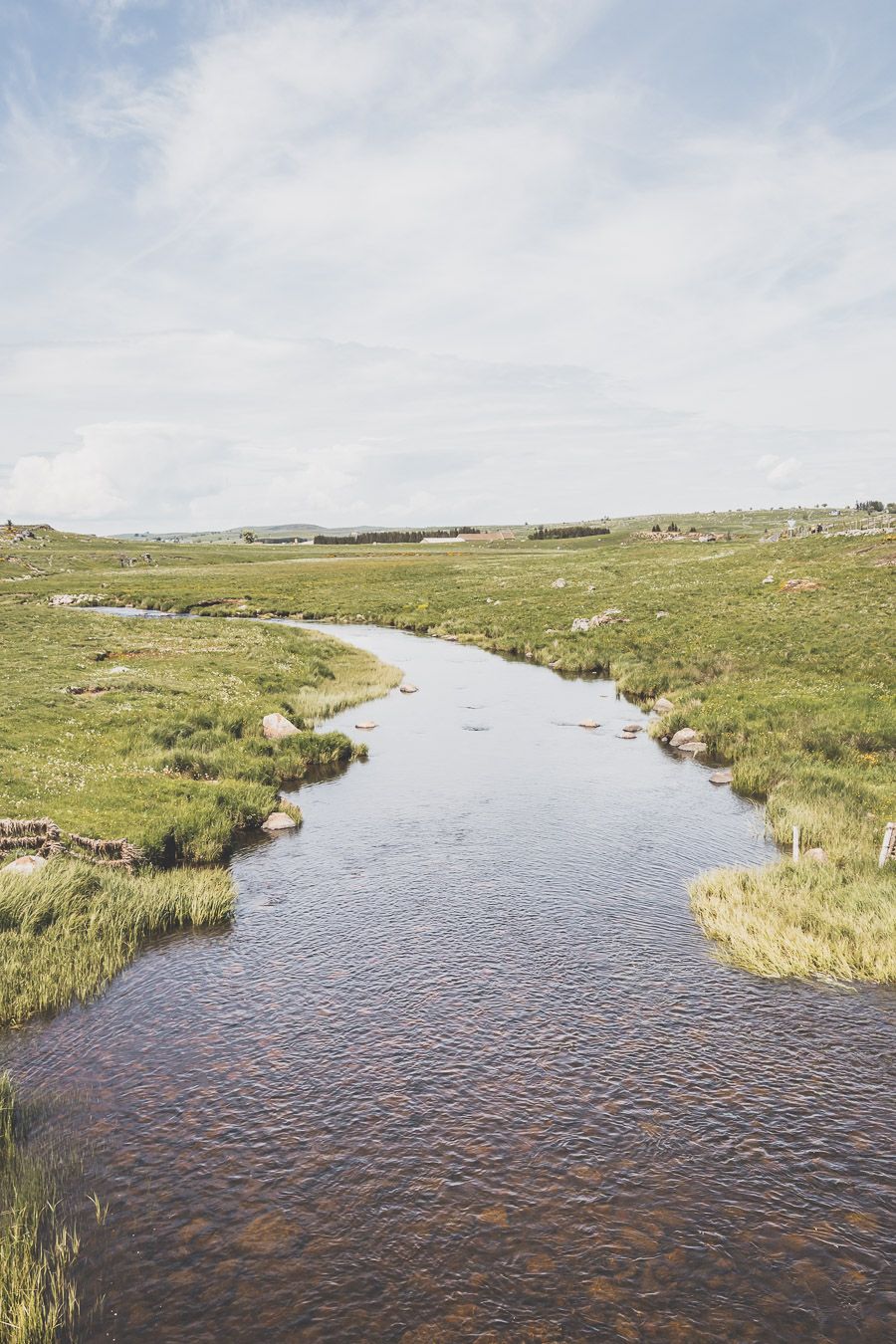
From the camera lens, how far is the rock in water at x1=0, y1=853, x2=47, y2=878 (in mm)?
17266

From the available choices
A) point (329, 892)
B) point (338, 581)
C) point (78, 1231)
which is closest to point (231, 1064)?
Answer: point (78, 1231)

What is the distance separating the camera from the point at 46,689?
3553cm

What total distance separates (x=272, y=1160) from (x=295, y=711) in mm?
28633

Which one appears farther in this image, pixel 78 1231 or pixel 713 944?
pixel 713 944

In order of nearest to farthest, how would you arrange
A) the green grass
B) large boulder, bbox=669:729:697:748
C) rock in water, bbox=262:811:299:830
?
1. the green grass
2. rock in water, bbox=262:811:299:830
3. large boulder, bbox=669:729:697:748

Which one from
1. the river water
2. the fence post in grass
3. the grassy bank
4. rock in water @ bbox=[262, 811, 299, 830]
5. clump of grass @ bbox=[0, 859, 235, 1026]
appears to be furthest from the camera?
rock in water @ bbox=[262, 811, 299, 830]

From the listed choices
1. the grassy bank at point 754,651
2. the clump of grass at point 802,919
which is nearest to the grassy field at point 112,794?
the clump of grass at point 802,919

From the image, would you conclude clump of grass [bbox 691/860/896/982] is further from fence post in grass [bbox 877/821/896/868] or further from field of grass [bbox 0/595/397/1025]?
field of grass [bbox 0/595/397/1025]

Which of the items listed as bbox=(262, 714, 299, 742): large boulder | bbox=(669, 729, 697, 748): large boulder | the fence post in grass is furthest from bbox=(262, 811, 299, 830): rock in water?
bbox=(669, 729, 697, 748): large boulder

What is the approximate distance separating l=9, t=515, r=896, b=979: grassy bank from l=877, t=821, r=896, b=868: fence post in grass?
391mm

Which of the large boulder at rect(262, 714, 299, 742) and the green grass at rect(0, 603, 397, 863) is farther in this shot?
the large boulder at rect(262, 714, 299, 742)

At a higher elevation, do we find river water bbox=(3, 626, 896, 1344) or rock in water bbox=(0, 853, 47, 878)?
rock in water bbox=(0, 853, 47, 878)

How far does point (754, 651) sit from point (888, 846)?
2773cm

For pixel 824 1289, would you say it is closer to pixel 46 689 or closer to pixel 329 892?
pixel 329 892
